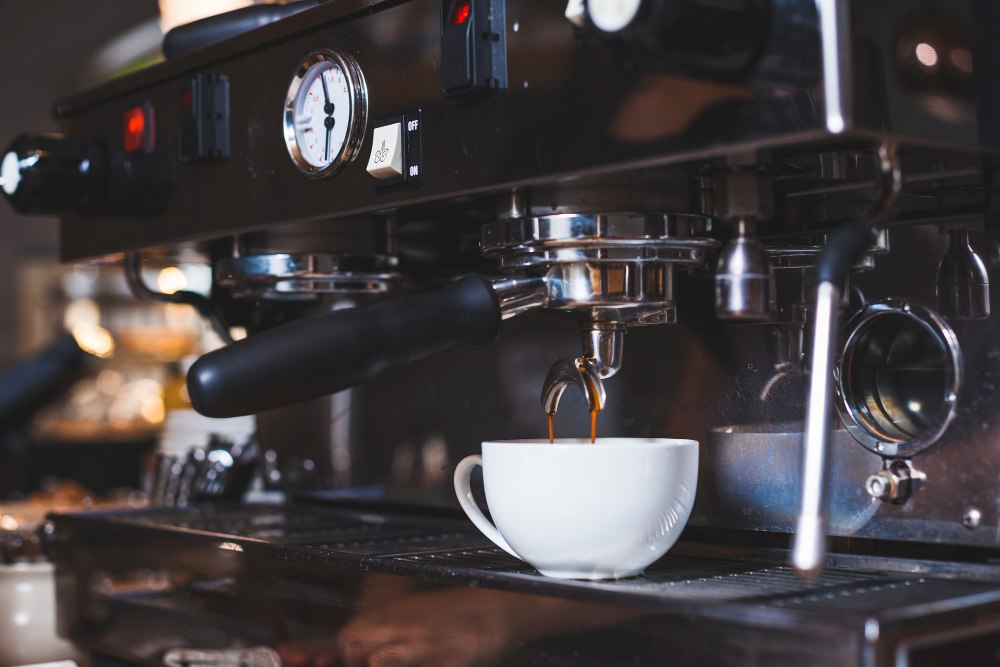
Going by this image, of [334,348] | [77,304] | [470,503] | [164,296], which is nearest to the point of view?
[334,348]

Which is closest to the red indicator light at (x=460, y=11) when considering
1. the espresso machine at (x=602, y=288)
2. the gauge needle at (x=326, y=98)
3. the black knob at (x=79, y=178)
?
the espresso machine at (x=602, y=288)

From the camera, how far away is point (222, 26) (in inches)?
36.3

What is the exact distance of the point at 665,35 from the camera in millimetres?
523

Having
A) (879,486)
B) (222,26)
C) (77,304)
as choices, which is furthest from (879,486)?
(77,304)

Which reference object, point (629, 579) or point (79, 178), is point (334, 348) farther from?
point (79, 178)

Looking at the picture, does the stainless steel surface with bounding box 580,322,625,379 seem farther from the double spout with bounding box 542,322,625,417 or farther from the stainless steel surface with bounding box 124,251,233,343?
the stainless steel surface with bounding box 124,251,233,343

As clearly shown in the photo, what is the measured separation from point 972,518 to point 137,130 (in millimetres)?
669

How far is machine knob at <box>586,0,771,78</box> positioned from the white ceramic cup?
199mm

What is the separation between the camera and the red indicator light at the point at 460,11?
66 centimetres

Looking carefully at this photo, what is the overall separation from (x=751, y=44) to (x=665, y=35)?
0.04 metres

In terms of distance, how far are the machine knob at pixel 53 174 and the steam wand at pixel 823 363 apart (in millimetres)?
624

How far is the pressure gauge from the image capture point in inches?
29.8

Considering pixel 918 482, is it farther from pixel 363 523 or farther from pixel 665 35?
pixel 363 523

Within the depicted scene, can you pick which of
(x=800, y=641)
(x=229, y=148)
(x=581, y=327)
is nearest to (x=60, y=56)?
(x=229, y=148)
